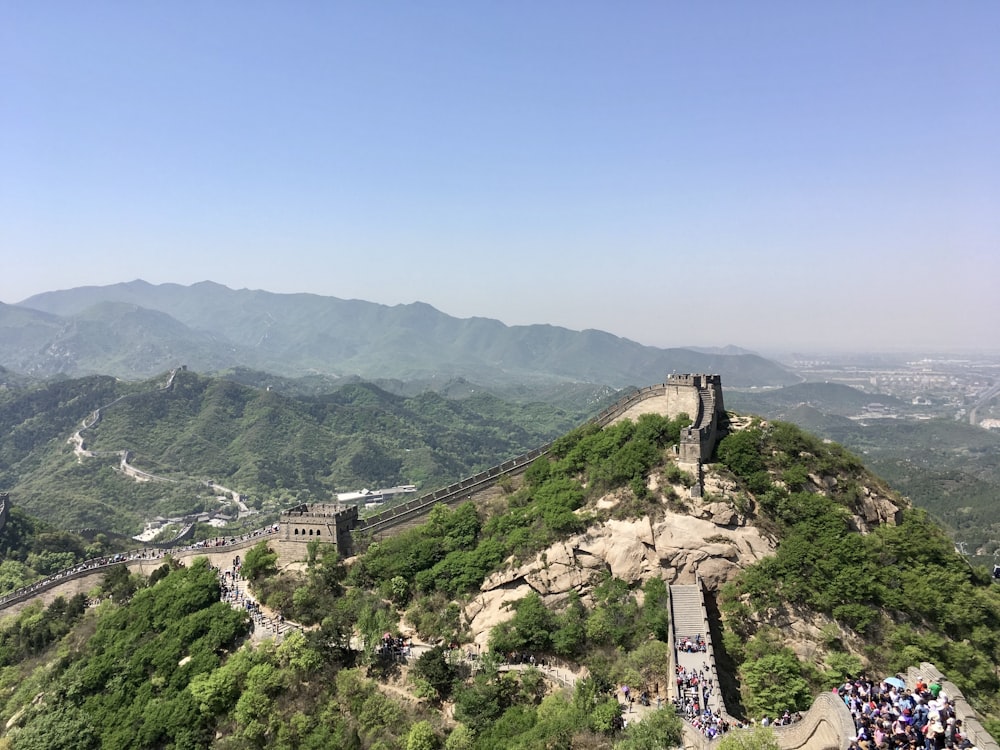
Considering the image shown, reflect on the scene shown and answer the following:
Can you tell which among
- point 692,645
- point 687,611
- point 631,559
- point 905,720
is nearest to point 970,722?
point 905,720

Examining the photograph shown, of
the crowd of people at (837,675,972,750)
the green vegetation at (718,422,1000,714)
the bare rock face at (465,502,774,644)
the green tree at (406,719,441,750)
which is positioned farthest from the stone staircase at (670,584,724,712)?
the green tree at (406,719,441,750)

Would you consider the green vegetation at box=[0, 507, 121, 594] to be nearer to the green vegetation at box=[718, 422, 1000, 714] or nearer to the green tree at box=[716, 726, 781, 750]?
the green vegetation at box=[718, 422, 1000, 714]

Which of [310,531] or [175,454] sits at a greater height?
[310,531]

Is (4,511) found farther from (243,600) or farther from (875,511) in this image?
(875,511)

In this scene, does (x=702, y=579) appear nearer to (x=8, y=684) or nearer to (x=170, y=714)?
(x=170, y=714)

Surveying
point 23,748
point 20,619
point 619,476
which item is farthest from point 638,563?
point 20,619
